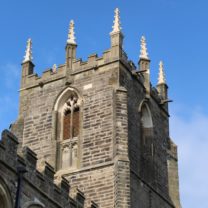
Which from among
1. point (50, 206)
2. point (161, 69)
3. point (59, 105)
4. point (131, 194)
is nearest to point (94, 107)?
point (59, 105)

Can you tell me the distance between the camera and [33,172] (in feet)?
78.4

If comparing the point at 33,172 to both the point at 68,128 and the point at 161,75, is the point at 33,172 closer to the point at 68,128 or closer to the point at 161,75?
the point at 68,128

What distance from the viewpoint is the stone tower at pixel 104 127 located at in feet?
107

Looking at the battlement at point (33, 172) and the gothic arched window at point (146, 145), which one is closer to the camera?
the battlement at point (33, 172)

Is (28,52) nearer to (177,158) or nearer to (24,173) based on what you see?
(177,158)

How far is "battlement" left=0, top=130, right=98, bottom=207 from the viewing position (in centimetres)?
2264

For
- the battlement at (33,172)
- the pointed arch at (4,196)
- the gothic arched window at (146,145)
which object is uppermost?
the gothic arched window at (146,145)

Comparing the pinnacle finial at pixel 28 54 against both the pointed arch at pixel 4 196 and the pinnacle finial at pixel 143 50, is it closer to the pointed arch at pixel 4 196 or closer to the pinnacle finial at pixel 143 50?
the pinnacle finial at pixel 143 50

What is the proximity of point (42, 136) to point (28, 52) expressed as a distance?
562cm

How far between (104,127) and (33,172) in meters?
10.2

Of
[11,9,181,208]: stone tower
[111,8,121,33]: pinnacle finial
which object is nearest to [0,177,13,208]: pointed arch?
[11,9,181,208]: stone tower

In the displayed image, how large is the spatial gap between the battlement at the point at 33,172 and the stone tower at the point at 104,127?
553 centimetres

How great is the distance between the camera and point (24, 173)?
75.6 feet

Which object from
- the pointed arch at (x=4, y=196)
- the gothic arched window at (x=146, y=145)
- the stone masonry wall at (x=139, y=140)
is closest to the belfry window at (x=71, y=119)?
the stone masonry wall at (x=139, y=140)
